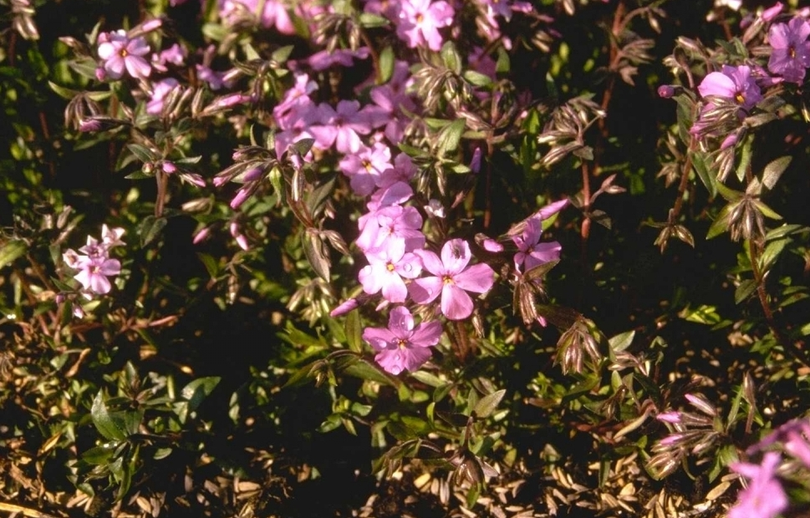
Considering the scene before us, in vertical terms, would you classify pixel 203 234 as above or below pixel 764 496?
below

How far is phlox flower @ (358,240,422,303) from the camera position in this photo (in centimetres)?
230

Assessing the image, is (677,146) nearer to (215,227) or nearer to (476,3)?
(476,3)

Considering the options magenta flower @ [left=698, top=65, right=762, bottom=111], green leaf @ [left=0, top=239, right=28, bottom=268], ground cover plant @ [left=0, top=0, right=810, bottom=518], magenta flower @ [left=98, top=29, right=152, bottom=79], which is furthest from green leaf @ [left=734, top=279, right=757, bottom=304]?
green leaf @ [left=0, top=239, right=28, bottom=268]

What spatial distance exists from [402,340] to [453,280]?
272 millimetres

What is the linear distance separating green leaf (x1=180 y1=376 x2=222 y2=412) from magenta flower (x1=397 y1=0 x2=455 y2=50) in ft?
5.05

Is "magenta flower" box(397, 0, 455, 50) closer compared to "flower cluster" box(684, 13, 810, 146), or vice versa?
"flower cluster" box(684, 13, 810, 146)

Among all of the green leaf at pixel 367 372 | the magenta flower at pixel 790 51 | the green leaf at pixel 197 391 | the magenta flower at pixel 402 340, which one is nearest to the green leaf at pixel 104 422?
the green leaf at pixel 197 391

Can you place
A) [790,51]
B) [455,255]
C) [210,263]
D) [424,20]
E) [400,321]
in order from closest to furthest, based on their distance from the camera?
[455,255]
[400,321]
[790,51]
[210,263]
[424,20]

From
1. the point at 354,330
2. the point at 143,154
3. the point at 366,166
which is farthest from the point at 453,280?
the point at 143,154

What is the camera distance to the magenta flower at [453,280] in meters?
2.27

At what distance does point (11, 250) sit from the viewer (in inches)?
107

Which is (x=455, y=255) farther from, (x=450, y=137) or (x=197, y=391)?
(x=197, y=391)

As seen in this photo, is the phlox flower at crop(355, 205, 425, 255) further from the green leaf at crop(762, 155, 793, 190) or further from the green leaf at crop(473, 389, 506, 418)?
the green leaf at crop(762, 155, 793, 190)

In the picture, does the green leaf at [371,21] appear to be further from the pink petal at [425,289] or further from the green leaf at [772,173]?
the green leaf at [772,173]
